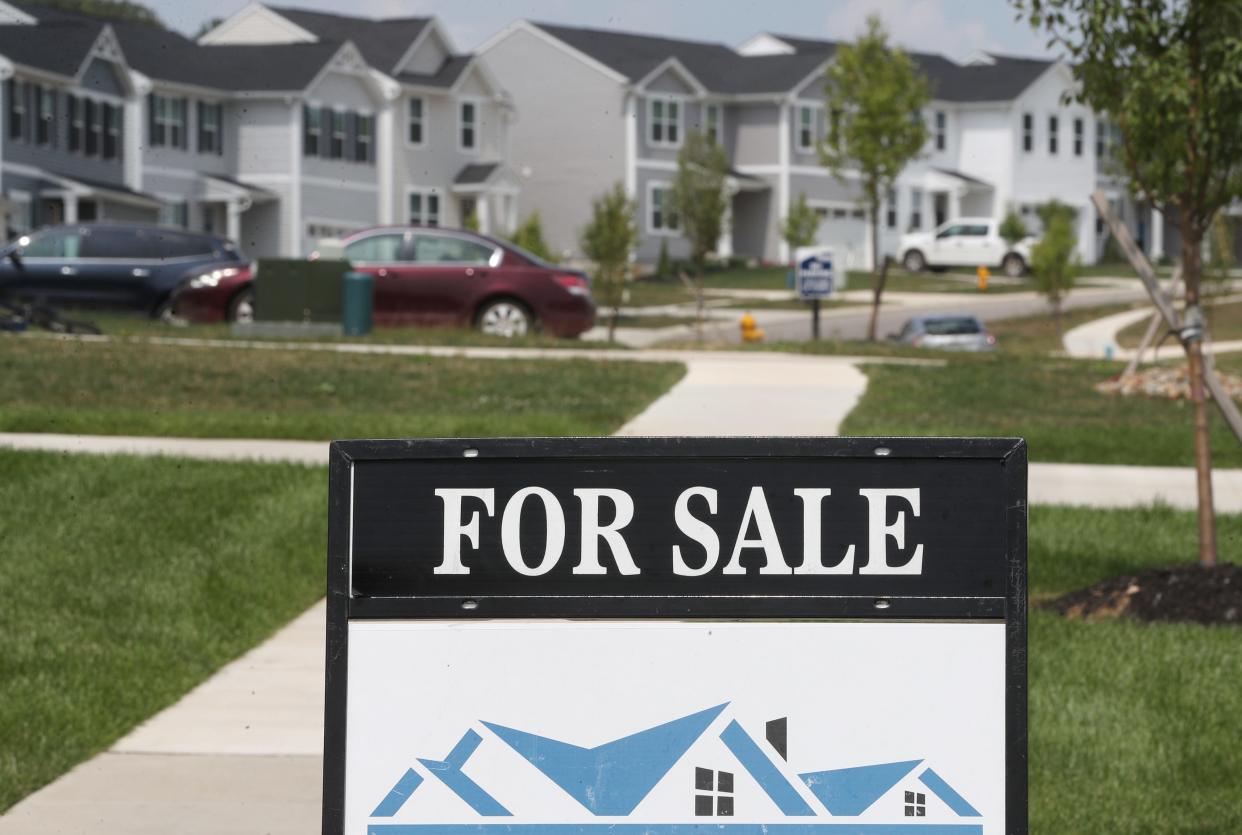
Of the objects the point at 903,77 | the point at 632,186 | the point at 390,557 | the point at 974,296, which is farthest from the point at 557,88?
the point at 390,557

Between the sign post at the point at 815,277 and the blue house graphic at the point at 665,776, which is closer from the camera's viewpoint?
the blue house graphic at the point at 665,776

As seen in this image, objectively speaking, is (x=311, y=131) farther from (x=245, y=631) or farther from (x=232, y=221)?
(x=245, y=631)

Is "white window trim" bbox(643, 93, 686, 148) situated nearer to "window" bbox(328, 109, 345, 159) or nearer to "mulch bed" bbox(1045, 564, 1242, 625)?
"window" bbox(328, 109, 345, 159)

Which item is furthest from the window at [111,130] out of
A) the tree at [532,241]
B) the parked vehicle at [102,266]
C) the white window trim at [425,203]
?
the parked vehicle at [102,266]

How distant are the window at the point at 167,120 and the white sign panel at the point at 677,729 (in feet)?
155

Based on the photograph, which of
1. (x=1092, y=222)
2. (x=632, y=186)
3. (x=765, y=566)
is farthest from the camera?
(x=1092, y=222)

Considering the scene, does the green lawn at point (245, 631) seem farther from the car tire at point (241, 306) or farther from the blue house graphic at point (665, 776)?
the car tire at point (241, 306)

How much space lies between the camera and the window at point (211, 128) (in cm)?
5009

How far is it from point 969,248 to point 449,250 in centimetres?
3841

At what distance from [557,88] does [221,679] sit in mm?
50896

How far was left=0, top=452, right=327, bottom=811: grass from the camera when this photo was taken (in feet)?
20.7

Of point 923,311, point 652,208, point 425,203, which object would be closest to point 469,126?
point 425,203

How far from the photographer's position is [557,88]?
56812mm

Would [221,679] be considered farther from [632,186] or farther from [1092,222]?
[1092,222]
